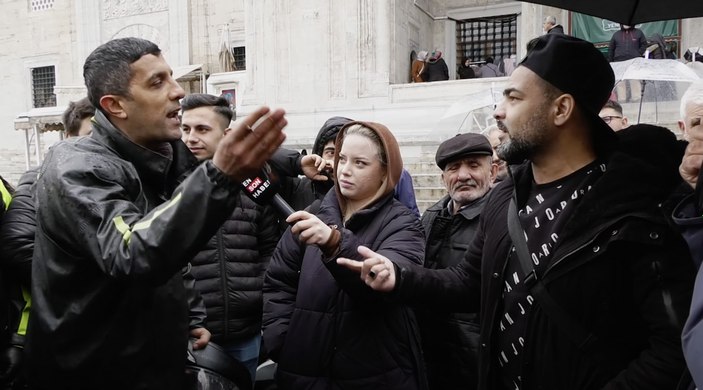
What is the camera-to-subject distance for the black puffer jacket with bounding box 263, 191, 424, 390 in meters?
2.39

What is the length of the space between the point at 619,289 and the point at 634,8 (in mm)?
1254

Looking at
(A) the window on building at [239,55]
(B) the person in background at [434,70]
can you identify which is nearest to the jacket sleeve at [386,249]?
(B) the person in background at [434,70]

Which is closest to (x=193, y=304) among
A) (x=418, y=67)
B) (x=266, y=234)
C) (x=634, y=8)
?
(x=266, y=234)

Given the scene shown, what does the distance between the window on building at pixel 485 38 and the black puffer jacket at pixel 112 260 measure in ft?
59.6

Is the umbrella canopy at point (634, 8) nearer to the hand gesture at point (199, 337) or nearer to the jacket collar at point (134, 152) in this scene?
the jacket collar at point (134, 152)

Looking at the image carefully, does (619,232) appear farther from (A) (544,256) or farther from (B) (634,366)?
(B) (634,366)

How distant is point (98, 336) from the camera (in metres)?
1.71

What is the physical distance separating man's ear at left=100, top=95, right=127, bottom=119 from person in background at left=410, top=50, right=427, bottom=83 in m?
14.3

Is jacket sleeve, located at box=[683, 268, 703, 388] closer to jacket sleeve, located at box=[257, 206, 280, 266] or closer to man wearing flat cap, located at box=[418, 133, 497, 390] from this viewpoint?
man wearing flat cap, located at box=[418, 133, 497, 390]

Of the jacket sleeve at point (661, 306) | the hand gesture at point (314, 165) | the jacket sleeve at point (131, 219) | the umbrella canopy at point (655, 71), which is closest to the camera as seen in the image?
the jacket sleeve at point (131, 219)

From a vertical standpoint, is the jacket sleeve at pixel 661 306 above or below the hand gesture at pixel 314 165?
below

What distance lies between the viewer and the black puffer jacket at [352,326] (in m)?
2.39

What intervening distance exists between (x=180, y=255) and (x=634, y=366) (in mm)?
1260

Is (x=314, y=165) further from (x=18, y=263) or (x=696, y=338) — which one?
(x=696, y=338)
